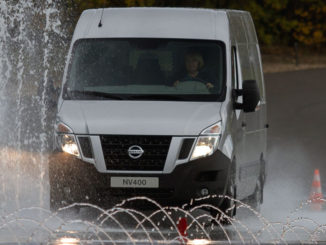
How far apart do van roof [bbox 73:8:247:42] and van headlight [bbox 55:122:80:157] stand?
1392 millimetres

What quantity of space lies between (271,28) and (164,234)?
119 ft

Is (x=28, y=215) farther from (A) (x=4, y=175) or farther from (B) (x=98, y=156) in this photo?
(A) (x=4, y=175)

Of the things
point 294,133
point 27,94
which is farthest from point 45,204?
point 27,94

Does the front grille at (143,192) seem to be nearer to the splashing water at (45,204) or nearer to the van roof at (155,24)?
the splashing water at (45,204)

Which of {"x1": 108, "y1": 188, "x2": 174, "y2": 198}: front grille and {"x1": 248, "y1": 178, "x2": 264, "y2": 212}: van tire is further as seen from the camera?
{"x1": 248, "y1": 178, "x2": 264, "y2": 212}: van tire

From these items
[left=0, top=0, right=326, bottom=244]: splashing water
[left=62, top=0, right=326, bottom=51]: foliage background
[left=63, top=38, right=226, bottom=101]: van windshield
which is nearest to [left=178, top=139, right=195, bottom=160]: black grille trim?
[left=0, top=0, right=326, bottom=244]: splashing water

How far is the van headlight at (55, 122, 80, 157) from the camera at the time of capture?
11.7 m

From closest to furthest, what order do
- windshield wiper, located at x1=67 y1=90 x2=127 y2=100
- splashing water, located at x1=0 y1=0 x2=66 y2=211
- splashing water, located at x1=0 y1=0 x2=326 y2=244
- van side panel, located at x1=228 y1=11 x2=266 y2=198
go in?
splashing water, located at x1=0 y1=0 x2=326 y2=244
windshield wiper, located at x1=67 y1=90 x2=127 y2=100
van side panel, located at x1=228 y1=11 x2=266 y2=198
splashing water, located at x1=0 y1=0 x2=66 y2=211

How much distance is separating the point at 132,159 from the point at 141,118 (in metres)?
0.38

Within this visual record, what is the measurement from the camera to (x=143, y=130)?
458 inches

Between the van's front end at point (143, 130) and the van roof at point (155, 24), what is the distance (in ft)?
0.60

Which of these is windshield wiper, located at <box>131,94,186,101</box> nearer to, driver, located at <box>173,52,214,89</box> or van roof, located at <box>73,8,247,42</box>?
driver, located at <box>173,52,214,89</box>

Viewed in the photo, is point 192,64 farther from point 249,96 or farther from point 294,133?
point 294,133

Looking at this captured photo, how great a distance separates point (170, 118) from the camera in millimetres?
11672
